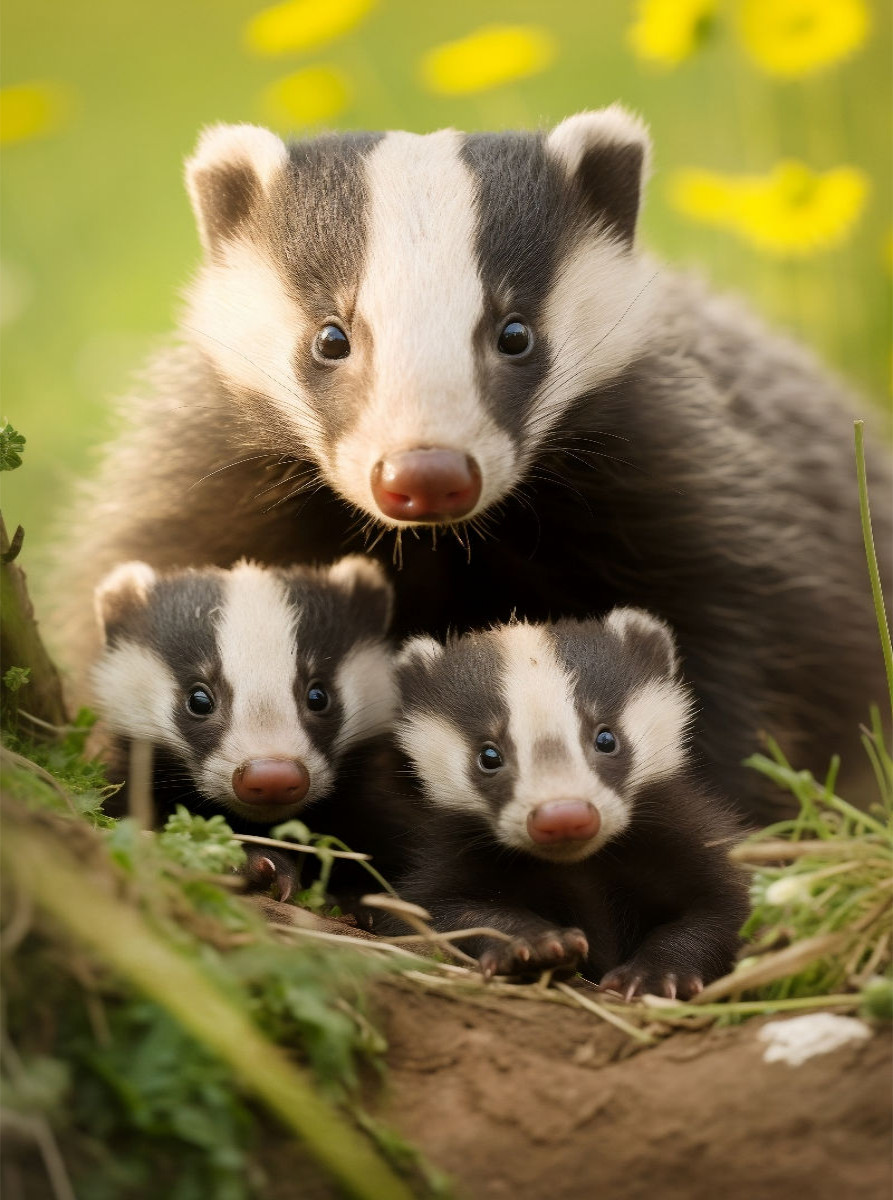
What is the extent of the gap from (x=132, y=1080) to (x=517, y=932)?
975mm

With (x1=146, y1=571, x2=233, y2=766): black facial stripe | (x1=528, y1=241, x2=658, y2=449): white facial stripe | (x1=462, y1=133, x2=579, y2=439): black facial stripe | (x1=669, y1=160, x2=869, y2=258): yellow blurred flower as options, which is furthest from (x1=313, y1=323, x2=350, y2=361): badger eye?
(x1=669, y1=160, x2=869, y2=258): yellow blurred flower

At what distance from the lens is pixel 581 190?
360 centimetres

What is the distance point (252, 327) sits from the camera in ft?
11.7

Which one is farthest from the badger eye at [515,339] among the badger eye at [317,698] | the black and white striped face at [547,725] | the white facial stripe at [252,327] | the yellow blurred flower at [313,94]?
the yellow blurred flower at [313,94]

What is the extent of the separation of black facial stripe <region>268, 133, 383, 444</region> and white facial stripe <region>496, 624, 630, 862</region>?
2.23 ft

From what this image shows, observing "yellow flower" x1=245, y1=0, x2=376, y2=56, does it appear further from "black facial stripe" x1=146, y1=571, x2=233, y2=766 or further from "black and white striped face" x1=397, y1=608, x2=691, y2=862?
"black and white striped face" x1=397, y1=608, x2=691, y2=862

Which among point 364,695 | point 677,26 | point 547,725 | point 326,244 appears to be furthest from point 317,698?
point 677,26

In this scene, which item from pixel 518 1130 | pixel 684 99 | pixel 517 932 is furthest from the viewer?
pixel 684 99

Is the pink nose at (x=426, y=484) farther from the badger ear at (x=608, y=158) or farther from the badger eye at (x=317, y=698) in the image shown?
the badger ear at (x=608, y=158)

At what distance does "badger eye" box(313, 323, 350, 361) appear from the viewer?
3320 millimetres

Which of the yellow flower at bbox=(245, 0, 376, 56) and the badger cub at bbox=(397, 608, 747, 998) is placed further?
the yellow flower at bbox=(245, 0, 376, 56)

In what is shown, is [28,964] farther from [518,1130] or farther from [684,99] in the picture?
[684,99]

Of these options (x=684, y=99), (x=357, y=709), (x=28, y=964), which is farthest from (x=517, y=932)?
(x=684, y=99)

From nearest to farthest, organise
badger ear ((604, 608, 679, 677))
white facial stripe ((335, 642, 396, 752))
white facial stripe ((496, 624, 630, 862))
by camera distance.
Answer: white facial stripe ((496, 624, 630, 862))
badger ear ((604, 608, 679, 677))
white facial stripe ((335, 642, 396, 752))
